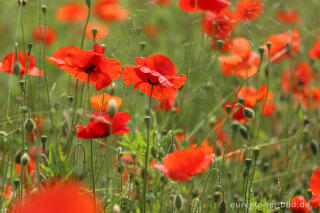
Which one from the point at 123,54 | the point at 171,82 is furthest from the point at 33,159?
the point at 171,82

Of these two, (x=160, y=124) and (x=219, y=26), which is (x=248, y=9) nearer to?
(x=219, y=26)

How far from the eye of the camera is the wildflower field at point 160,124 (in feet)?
5.57

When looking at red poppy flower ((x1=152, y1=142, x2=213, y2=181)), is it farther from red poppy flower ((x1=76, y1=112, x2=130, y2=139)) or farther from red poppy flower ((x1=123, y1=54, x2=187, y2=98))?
red poppy flower ((x1=123, y1=54, x2=187, y2=98))

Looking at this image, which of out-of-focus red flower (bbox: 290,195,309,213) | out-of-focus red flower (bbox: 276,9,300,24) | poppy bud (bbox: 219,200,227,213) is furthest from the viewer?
out-of-focus red flower (bbox: 276,9,300,24)

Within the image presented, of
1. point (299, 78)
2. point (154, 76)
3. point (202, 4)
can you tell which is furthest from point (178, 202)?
point (299, 78)

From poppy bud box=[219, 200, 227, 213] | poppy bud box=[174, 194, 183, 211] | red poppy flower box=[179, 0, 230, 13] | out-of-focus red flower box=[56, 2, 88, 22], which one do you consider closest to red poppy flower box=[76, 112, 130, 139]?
poppy bud box=[174, 194, 183, 211]

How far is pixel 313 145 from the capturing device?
2514 millimetres

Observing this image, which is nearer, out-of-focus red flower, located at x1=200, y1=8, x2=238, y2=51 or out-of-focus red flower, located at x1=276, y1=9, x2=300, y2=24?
out-of-focus red flower, located at x1=200, y1=8, x2=238, y2=51

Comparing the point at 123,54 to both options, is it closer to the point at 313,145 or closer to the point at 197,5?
the point at 197,5

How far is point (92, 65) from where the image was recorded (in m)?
1.79

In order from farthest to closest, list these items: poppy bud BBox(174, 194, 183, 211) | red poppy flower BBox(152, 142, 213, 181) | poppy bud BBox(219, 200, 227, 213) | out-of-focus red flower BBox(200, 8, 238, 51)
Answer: out-of-focus red flower BBox(200, 8, 238, 51) → poppy bud BBox(219, 200, 227, 213) → poppy bud BBox(174, 194, 183, 211) → red poppy flower BBox(152, 142, 213, 181)

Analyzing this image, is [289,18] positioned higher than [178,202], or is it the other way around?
[289,18]

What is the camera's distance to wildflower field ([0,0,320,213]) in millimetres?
1697

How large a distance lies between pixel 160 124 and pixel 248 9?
30.8 inches
